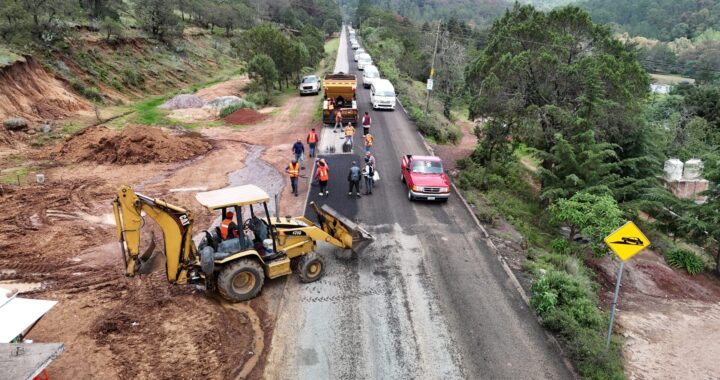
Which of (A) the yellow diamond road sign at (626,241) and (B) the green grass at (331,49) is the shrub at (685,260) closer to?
(A) the yellow diamond road sign at (626,241)

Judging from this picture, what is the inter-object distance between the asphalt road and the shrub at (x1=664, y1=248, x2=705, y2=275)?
8.42 m

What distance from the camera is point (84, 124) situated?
2689cm

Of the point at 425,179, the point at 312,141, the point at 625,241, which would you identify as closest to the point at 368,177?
the point at 425,179

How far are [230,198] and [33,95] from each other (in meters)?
25.0

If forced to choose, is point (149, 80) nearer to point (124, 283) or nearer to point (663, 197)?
point (124, 283)

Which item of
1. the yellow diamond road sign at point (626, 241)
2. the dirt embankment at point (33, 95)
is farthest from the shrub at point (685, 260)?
the dirt embankment at point (33, 95)

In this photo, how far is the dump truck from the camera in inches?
1109

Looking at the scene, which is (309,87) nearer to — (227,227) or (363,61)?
(363,61)

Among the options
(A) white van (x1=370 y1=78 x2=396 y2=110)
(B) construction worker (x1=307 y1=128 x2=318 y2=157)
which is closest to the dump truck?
(A) white van (x1=370 y1=78 x2=396 y2=110)

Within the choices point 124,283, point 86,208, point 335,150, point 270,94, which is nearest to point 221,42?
point 270,94

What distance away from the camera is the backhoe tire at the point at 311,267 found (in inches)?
450

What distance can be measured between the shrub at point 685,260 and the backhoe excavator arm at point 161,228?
17.4 m

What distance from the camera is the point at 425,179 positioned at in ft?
58.1

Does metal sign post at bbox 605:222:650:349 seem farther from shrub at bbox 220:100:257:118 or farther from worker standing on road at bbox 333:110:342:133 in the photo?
shrub at bbox 220:100:257:118
